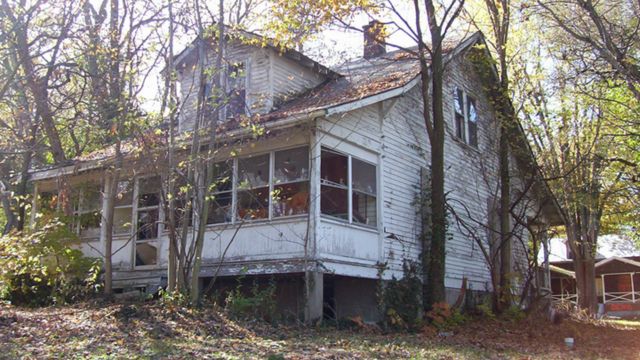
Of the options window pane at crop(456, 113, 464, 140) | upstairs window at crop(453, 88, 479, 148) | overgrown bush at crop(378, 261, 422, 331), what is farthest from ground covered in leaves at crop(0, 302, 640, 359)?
upstairs window at crop(453, 88, 479, 148)

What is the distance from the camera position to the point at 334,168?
1385 cm

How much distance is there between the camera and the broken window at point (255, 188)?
44.7ft

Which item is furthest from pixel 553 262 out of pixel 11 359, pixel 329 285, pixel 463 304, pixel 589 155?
pixel 11 359

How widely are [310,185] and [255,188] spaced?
1736mm

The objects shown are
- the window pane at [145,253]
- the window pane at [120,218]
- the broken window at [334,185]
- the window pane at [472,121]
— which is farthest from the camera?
the window pane at [472,121]

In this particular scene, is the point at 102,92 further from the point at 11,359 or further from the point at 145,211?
the point at 11,359

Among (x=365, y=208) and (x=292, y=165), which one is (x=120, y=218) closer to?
(x=292, y=165)

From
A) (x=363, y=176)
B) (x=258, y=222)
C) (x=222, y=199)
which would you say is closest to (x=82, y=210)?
(x=222, y=199)

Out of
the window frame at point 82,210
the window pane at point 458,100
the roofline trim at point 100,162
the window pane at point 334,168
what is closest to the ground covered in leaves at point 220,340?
the window pane at point 334,168

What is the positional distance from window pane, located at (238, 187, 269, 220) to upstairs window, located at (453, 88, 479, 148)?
7.28m

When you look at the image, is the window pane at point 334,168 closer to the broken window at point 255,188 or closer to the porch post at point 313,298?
the broken window at point 255,188

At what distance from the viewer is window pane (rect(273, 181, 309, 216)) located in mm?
13156

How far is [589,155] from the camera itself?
22938 mm

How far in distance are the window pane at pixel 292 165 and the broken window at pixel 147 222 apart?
3.83m
